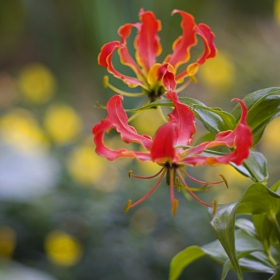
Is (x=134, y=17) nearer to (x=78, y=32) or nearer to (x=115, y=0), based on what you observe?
(x=115, y=0)

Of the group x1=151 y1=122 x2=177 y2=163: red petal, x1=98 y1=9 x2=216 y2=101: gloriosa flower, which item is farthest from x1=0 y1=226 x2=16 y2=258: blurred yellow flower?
x1=151 y1=122 x2=177 y2=163: red petal

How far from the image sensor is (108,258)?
176 centimetres

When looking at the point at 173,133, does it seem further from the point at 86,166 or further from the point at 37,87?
the point at 37,87

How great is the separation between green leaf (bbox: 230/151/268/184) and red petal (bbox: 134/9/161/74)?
0.76ft

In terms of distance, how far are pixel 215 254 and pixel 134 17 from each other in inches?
118

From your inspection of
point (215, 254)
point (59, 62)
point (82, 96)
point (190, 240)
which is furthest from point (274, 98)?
point (82, 96)

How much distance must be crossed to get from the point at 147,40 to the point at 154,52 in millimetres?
22

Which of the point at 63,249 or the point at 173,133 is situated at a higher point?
the point at 173,133

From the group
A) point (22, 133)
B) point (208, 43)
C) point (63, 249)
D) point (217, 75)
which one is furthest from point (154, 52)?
point (217, 75)

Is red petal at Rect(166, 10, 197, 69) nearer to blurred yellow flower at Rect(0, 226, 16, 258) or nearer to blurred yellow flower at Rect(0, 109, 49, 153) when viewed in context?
blurred yellow flower at Rect(0, 226, 16, 258)

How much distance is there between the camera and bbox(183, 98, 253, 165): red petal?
49cm

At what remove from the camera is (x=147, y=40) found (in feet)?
2.59

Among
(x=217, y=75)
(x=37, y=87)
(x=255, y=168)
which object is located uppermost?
(x=255, y=168)

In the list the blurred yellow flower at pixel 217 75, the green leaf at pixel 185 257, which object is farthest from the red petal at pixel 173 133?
the blurred yellow flower at pixel 217 75
